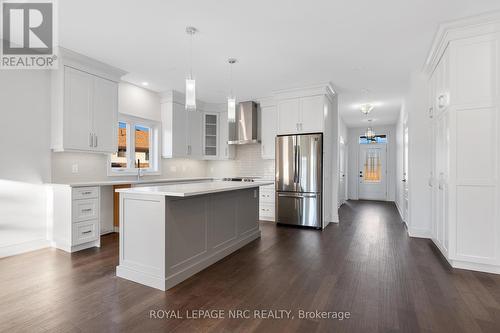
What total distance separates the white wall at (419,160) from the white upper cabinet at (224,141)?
3.87 m

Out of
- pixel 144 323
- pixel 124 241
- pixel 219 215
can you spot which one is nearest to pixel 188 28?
pixel 219 215

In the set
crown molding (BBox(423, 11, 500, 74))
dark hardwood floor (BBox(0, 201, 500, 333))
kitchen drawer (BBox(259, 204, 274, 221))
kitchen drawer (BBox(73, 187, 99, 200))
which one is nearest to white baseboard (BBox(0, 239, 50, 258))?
dark hardwood floor (BBox(0, 201, 500, 333))

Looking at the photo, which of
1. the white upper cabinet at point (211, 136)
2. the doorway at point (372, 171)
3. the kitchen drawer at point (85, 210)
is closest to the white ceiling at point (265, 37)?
the white upper cabinet at point (211, 136)

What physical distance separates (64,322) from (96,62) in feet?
11.5

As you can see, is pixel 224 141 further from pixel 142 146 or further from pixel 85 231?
pixel 85 231

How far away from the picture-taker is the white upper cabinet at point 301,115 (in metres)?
5.14

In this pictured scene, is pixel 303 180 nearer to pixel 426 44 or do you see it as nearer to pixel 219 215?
pixel 219 215

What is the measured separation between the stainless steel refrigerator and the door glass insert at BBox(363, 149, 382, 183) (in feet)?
19.4

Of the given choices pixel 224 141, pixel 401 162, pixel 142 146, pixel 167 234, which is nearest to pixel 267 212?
pixel 224 141

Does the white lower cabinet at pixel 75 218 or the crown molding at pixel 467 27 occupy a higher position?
the crown molding at pixel 467 27

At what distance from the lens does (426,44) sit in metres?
3.53

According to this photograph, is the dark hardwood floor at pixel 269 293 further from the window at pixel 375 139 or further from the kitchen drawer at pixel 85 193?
the window at pixel 375 139

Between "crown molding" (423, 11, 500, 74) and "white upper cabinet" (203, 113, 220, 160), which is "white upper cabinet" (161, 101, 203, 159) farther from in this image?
"crown molding" (423, 11, 500, 74)

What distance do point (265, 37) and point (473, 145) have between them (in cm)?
269
